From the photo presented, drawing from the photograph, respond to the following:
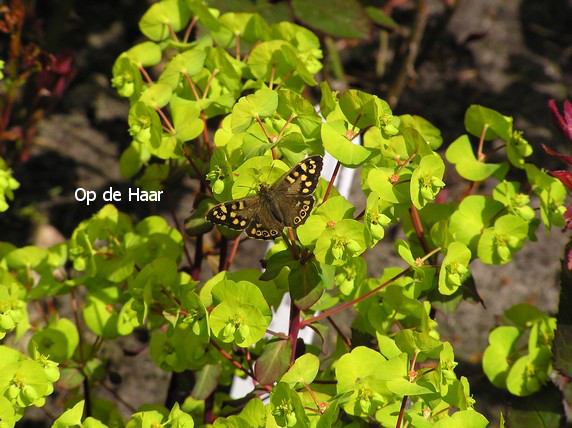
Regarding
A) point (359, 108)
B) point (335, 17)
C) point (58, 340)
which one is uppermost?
point (359, 108)

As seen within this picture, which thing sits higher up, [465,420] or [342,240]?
[342,240]

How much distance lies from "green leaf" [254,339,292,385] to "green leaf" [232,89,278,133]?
12.9 inches

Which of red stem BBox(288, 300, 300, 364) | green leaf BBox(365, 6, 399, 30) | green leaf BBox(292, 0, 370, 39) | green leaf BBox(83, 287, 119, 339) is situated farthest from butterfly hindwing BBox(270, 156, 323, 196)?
green leaf BBox(365, 6, 399, 30)

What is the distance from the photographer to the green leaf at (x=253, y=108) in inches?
38.2

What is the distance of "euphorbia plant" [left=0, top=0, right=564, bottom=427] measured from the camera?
0.93 m

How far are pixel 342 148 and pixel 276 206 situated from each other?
12cm

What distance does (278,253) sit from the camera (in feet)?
3.26

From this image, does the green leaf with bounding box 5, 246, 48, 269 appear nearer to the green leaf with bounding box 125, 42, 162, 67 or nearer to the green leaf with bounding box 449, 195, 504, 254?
the green leaf with bounding box 125, 42, 162, 67

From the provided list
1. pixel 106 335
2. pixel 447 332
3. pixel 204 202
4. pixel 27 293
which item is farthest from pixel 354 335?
pixel 447 332

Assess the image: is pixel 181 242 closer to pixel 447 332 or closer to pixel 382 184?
pixel 382 184

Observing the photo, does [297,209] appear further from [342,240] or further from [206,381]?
[206,381]

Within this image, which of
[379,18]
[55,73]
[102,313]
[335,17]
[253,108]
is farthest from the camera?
[55,73]

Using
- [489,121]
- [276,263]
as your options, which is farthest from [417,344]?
[489,121]

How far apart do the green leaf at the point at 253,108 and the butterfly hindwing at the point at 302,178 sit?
10 cm
